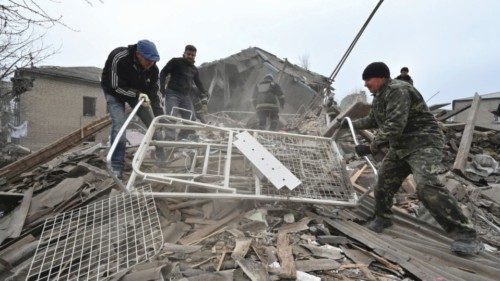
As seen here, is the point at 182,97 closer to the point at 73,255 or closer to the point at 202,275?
the point at 73,255

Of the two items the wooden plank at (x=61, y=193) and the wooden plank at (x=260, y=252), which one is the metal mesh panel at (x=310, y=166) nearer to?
the wooden plank at (x=260, y=252)

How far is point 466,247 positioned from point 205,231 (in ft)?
7.17

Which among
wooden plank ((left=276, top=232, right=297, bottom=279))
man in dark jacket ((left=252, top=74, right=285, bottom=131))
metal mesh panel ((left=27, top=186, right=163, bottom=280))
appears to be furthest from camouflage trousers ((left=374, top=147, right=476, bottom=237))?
man in dark jacket ((left=252, top=74, right=285, bottom=131))

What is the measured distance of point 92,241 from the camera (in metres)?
2.49

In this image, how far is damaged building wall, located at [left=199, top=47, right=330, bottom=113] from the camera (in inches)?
476

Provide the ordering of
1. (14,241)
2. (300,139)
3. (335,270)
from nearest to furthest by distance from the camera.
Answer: (335,270)
(14,241)
(300,139)

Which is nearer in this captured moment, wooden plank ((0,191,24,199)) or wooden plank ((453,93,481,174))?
wooden plank ((0,191,24,199))

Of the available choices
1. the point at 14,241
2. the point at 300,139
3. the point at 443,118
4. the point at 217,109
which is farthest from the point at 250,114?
the point at 14,241

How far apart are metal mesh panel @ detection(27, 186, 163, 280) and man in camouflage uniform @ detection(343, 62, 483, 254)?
2.16 metres

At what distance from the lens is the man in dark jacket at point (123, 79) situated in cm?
382

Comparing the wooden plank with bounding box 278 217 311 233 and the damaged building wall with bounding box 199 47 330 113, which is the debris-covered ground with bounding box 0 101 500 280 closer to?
the wooden plank with bounding box 278 217 311 233

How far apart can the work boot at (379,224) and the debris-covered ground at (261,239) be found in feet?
0.28

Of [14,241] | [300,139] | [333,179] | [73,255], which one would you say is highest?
[300,139]

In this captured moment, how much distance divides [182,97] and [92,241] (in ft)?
11.7
